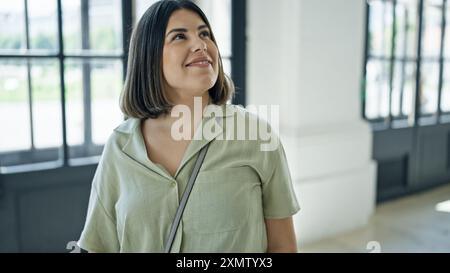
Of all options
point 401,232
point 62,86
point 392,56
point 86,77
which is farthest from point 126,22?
point 392,56

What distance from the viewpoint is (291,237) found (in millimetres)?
1021

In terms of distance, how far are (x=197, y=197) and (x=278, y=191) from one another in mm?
182

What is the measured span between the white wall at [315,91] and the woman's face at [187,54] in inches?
75.3

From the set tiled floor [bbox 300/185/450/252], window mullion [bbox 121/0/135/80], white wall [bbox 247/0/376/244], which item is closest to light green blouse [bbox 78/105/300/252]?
window mullion [bbox 121/0/135/80]

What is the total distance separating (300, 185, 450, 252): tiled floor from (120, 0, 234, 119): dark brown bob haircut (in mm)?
1826

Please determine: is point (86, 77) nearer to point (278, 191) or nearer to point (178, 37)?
point (178, 37)

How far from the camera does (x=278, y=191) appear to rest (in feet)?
3.22

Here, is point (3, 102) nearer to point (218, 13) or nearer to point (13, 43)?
point (13, 43)

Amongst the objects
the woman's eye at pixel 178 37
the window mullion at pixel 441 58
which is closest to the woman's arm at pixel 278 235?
the woman's eye at pixel 178 37

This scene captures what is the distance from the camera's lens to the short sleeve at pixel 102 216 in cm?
99

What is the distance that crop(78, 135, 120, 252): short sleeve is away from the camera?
986 millimetres
